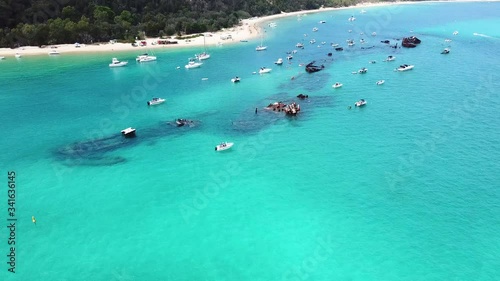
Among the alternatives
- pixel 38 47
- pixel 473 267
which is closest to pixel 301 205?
pixel 473 267

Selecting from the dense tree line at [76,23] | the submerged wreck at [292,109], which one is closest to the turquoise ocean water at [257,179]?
the submerged wreck at [292,109]

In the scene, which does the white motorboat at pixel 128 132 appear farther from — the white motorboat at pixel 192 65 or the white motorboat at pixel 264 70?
the white motorboat at pixel 192 65

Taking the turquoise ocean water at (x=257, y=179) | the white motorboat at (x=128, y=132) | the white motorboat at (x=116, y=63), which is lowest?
the turquoise ocean water at (x=257, y=179)

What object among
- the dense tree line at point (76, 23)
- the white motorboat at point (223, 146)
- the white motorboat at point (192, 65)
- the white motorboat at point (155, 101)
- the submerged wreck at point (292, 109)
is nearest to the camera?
the white motorboat at point (223, 146)

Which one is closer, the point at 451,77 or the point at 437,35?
the point at 451,77

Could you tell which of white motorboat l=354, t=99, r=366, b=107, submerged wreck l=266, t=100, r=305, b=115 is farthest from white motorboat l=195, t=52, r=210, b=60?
white motorboat l=354, t=99, r=366, b=107

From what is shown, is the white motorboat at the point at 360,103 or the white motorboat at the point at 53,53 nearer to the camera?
the white motorboat at the point at 360,103

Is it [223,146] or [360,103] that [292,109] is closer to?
[360,103]

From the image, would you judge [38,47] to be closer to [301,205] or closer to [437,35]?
[301,205]

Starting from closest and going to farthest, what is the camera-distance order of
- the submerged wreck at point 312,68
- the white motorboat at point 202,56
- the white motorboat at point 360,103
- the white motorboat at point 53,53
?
1. the white motorboat at point 360,103
2. the submerged wreck at point 312,68
3. the white motorboat at point 202,56
4. the white motorboat at point 53,53
